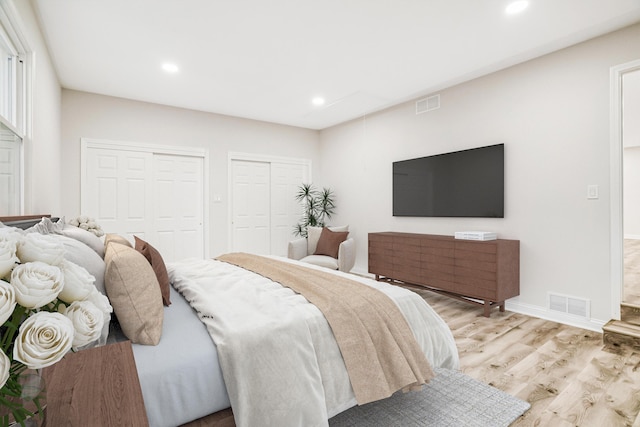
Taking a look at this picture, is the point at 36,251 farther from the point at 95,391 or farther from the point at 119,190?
the point at 119,190

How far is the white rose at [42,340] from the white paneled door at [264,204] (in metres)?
4.87

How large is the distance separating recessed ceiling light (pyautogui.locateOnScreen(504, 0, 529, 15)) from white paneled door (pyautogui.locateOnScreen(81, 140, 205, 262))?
4.26 meters

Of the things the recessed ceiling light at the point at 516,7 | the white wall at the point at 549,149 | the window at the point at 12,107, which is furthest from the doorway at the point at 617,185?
the window at the point at 12,107

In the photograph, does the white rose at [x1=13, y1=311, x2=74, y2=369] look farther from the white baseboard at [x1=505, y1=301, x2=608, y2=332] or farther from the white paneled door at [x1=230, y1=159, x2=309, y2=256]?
the white paneled door at [x1=230, y1=159, x2=309, y2=256]

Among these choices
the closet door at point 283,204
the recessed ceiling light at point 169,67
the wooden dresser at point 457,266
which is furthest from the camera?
the closet door at point 283,204

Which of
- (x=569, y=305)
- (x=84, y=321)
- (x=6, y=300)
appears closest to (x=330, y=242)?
(x=569, y=305)

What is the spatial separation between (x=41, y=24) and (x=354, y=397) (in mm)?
3667

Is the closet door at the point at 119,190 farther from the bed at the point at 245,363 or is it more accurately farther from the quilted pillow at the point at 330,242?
the bed at the point at 245,363

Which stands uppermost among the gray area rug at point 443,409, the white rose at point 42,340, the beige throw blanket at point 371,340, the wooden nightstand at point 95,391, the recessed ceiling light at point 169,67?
the recessed ceiling light at point 169,67

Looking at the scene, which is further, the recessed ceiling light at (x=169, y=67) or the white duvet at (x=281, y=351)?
the recessed ceiling light at (x=169, y=67)

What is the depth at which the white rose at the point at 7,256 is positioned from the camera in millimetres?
524

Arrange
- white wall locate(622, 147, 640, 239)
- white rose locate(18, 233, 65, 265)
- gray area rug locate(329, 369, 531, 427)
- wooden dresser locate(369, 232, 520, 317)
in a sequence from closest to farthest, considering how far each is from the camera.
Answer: white rose locate(18, 233, 65, 265) → gray area rug locate(329, 369, 531, 427) → wooden dresser locate(369, 232, 520, 317) → white wall locate(622, 147, 640, 239)

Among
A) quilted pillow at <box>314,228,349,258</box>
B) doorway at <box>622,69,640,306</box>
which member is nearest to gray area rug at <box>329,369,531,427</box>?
doorway at <box>622,69,640,306</box>

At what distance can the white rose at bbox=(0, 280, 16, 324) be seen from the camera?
49 cm
